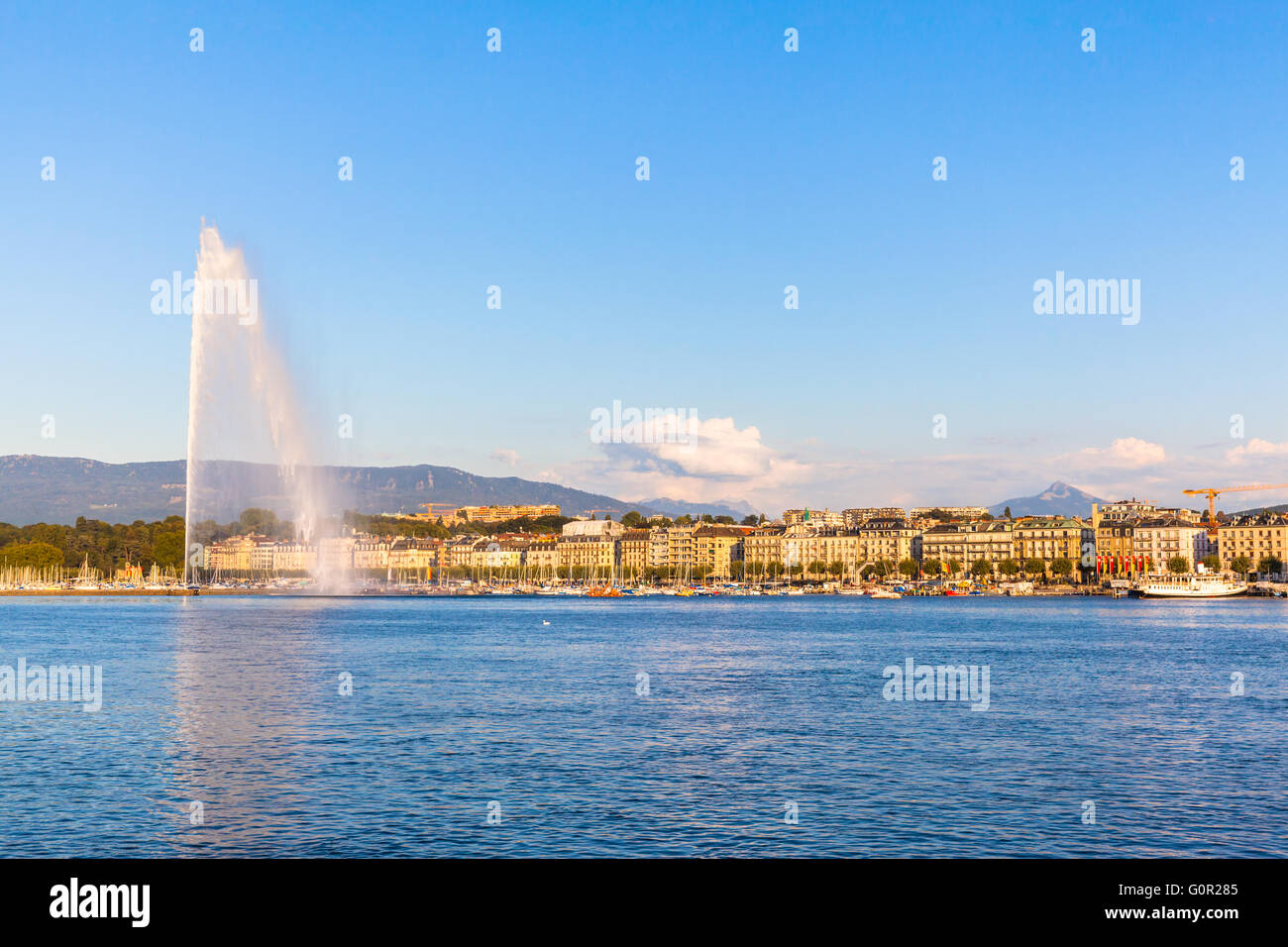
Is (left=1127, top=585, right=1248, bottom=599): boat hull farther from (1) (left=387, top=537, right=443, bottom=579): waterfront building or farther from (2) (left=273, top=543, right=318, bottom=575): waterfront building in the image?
(1) (left=387, top=537, right=443, bottom=579): waterfront building

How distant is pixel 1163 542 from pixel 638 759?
14821 cm

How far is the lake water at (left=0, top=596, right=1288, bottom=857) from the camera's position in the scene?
1373 centimetres

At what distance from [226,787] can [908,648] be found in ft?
116

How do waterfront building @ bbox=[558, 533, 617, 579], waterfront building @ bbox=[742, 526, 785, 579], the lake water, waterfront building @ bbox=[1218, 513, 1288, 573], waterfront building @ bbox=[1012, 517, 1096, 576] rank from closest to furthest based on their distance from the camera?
the lake water < waterfront building @ bbox=[1218, 513, 1288, 573] < waterfront building @ bbox=[1012, 517, 1096, 576] < waterfront building @ bbox=[742, 526, 785, 579] < waterfront building @ bbox=[558, 533, 617, 579]

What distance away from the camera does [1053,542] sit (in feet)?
518

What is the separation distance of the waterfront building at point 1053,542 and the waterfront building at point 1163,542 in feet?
22.7

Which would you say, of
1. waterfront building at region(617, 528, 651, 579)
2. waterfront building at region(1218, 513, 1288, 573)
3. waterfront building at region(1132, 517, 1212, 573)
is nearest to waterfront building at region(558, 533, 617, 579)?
waterfront building at region(617, 528, 651, 579)

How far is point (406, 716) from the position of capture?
2456cm

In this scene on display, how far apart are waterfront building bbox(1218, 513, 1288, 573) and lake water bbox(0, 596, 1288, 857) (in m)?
119

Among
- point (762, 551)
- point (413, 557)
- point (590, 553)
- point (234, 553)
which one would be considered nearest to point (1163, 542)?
point (762, 551)

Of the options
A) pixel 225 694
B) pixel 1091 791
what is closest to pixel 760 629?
pixel 225 694

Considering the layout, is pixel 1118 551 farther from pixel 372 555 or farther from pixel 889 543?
pixel 372 555

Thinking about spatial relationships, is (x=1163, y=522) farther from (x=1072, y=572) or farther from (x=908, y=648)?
(x=908, y=648)
